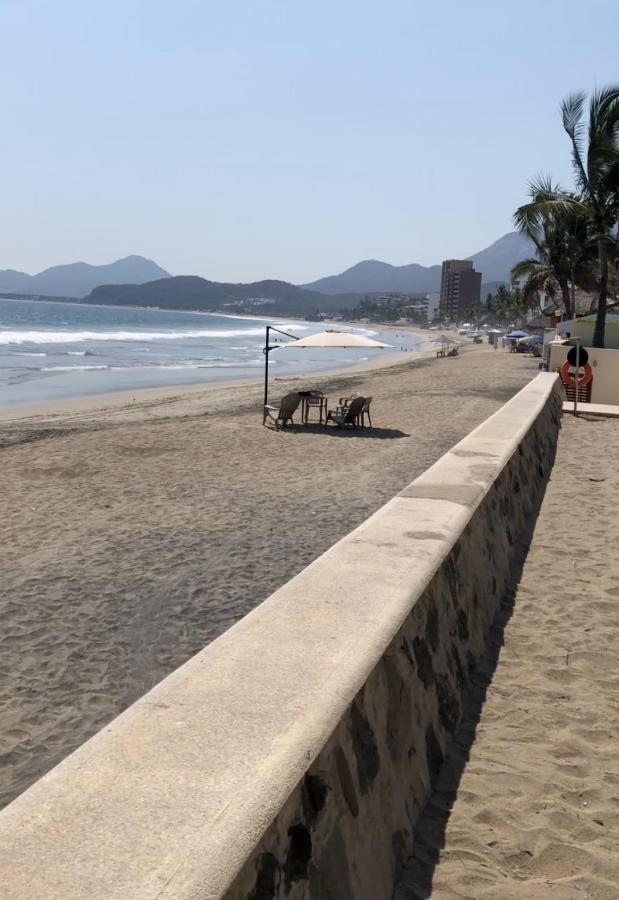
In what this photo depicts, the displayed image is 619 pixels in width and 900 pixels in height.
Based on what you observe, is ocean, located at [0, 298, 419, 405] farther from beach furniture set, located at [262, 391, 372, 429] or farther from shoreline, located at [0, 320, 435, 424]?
beach furniture set, located at [262, 391, 372, 429]

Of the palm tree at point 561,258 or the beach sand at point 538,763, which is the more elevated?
the palm tree at point 561,258

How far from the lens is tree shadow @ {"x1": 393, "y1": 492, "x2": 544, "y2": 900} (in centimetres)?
229

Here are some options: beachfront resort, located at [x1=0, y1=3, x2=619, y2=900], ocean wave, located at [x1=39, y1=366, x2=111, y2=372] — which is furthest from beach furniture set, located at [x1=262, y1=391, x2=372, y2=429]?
ocean wave, located at [x1=39, y1=366, x2=111, y2=372]

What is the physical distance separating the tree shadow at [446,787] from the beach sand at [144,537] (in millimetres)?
1742

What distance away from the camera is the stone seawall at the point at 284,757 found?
1.57 meters

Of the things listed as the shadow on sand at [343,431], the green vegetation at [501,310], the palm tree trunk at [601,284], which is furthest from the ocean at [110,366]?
the green vegetation at [501,310]

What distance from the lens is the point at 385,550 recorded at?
12.2 feet

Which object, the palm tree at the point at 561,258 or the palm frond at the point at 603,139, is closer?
the palm frond at the point at 603,139

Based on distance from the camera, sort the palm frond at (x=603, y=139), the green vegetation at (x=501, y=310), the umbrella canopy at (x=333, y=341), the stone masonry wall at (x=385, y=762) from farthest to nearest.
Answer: the green vegetation at (x=501, y=310) < the palm frond at (x=603, y=139) < the umbrella canopy at (x=333, y=341) < the stone masonry wall at (x=385, y=762)

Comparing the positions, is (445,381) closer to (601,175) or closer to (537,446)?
(601,175)

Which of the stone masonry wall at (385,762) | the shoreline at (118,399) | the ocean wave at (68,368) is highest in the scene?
the stone masonry wall at (385,762)

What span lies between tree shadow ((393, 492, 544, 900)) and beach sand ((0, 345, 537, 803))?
1.74 m

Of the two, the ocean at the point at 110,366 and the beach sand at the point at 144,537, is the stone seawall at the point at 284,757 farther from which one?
the ocean at the point at 110,366

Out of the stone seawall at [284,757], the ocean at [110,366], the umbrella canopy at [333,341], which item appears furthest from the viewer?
the ocean at [110,366]
